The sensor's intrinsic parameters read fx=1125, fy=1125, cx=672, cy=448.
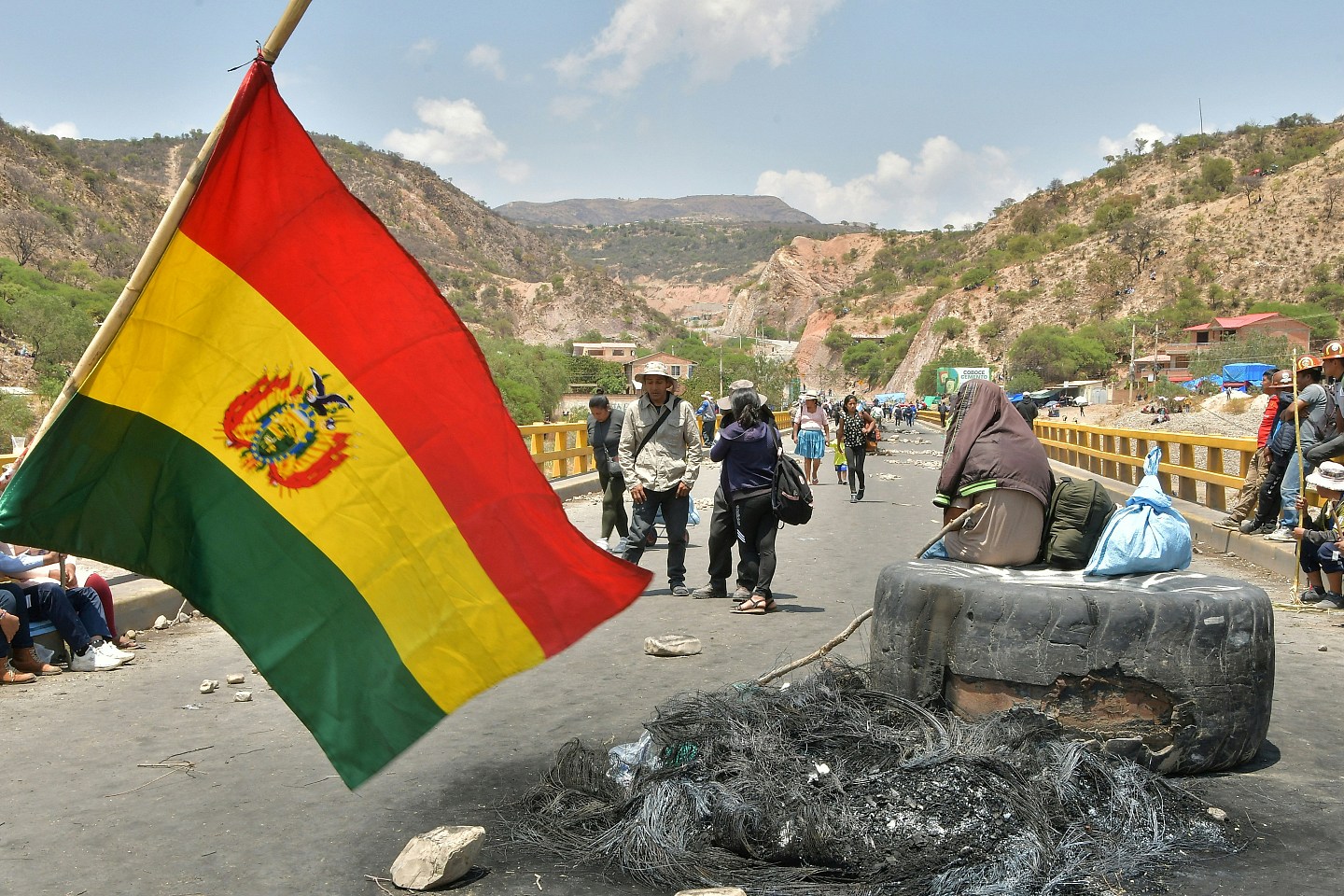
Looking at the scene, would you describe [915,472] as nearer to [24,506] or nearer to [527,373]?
[24,506]

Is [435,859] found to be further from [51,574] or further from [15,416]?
[15,416]

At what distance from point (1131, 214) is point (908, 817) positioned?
393ft

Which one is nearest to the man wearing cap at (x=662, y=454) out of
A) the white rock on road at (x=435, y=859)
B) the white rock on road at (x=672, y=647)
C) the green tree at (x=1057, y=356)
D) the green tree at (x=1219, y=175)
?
the white rock on road at (x=672, y=647)

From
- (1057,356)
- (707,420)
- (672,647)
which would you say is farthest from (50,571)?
(1057,356)

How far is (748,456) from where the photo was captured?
346 inches

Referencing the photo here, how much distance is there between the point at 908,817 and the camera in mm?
3725

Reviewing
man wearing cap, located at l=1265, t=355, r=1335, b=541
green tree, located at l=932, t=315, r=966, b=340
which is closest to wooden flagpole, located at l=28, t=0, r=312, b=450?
man wearing cap, located at l=1265, t=355, r=1335, b=541

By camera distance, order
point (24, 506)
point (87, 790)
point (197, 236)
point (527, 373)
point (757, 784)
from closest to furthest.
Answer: point (24, 506) → point (197, 236) → point (757, 784) → point (87, 790) → point (527, 373)

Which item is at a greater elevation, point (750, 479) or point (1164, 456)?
point (750, 479)

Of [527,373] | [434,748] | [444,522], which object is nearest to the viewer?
[444,522]

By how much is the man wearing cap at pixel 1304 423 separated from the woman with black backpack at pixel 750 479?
461cm

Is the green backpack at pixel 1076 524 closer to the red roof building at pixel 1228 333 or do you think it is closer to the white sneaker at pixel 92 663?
the white sneaker at pixel 92 663

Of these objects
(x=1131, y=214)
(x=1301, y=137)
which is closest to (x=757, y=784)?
(x=1131, y=214)

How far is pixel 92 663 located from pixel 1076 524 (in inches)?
227
